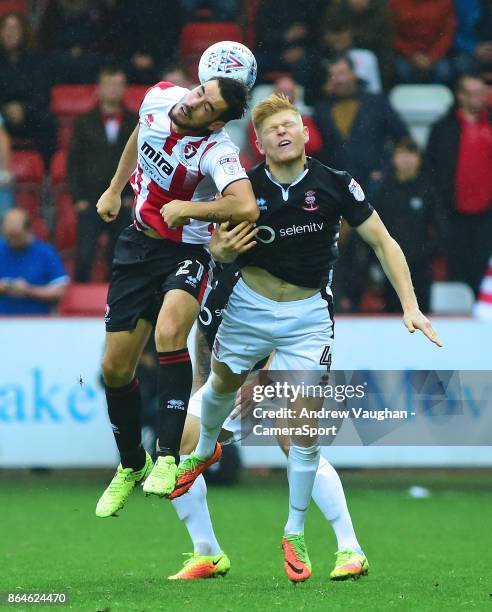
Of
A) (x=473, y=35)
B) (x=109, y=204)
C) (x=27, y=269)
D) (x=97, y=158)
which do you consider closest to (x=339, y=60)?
(x=473, y=35)

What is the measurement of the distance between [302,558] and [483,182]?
224 inches

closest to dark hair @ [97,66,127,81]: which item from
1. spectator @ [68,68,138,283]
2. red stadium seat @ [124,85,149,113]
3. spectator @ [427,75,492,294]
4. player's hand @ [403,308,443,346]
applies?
spectator @ [68,68,138,283]

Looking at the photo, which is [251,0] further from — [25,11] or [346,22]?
[25,11]

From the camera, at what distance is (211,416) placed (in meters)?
7.59

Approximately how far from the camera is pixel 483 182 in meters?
12.3

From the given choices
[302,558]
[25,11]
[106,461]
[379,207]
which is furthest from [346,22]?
[302,558]

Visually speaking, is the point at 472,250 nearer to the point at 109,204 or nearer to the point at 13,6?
the point at 13,6

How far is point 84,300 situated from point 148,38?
2275 millimetres

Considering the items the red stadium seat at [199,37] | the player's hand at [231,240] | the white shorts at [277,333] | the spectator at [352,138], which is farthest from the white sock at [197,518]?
the red stadium seat at [199,37]

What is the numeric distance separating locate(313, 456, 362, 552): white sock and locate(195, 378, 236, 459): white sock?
61cm

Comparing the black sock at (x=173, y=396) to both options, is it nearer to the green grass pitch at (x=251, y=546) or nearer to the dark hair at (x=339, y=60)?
the green grass pitch at (x=251, y=546)

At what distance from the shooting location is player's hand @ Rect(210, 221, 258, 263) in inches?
283

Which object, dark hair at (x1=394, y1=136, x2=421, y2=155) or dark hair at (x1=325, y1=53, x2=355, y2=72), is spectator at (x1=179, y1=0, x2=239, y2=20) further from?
dark hair at (x1=394, y1=136, x2=421, y2=155)

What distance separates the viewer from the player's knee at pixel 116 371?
7523 millimetres
